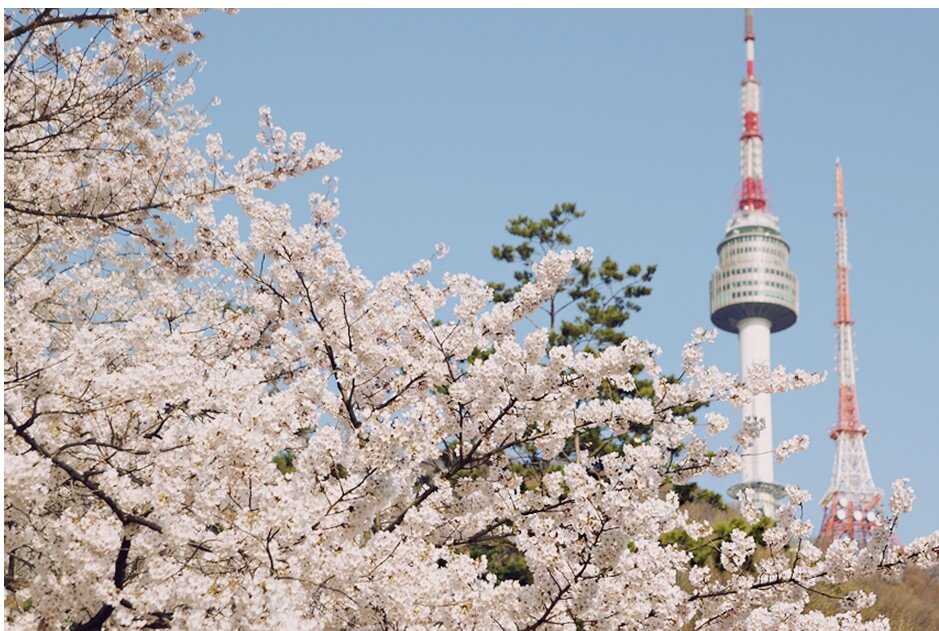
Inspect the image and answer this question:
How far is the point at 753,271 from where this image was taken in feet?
344

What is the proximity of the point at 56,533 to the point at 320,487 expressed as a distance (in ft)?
4.33

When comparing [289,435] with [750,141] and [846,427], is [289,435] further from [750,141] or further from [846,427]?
[750,141]

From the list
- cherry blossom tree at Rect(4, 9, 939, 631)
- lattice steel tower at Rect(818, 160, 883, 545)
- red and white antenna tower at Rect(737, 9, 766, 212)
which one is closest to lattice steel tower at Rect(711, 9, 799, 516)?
red and white antenna tower at Rect(737, 9, 766, 212)

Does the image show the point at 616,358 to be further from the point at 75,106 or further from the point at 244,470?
the point at 75,106

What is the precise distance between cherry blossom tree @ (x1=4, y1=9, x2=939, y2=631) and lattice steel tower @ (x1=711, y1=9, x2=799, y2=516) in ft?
320

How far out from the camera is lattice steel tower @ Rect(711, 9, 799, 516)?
102 m

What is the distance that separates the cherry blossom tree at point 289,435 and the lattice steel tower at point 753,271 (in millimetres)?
97423

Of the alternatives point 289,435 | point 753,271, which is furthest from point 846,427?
point 289,435

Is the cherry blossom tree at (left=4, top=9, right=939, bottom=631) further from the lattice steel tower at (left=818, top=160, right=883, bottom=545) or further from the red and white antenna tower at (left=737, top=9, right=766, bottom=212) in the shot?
the red and white antenna tower at (left=737, top=9, right=766, bottom=212)

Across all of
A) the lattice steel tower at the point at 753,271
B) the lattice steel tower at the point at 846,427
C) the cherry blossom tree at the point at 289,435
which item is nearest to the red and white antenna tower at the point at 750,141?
the lattice steel tower at the point at 753,271

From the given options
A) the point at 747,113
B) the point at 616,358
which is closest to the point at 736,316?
the point at 747,113

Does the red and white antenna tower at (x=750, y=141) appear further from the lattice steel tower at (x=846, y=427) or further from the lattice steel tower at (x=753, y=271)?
the lattice steel tower at (x=846, y=427)

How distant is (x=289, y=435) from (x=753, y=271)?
341 ft

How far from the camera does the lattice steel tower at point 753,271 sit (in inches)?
4008
